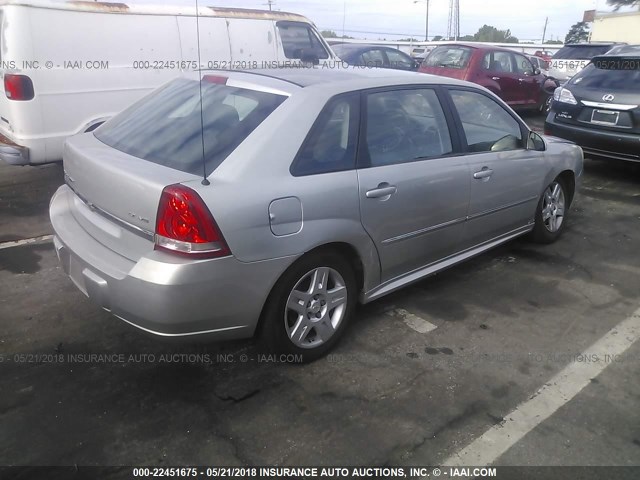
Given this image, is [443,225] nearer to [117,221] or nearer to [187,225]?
[187,225]

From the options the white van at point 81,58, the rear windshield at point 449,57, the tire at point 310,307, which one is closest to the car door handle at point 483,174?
the tire at point 310,307

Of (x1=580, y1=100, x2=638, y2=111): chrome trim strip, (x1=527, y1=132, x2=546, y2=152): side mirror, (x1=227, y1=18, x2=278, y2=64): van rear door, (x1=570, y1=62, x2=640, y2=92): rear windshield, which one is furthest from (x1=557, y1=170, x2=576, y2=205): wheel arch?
(x1=227, y1=18, x2=278, y2=64): van rear door

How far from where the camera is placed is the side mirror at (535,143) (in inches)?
174

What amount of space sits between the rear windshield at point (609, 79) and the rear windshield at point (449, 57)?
3599mm

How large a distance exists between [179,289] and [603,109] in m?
6.28

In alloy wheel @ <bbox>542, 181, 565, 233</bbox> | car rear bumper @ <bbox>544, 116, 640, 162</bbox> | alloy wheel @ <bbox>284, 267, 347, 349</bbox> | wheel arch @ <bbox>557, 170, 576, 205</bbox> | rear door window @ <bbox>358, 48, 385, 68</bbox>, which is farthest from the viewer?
rear door window @ <bbox>358, 48, 385, 68</bbox>

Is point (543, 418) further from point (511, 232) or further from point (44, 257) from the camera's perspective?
point (44, 257)

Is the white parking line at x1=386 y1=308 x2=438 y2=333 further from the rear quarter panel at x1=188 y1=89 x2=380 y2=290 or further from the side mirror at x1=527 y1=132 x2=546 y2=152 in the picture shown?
the side mirror at x1=527 y1=132 x2=546 y2=152

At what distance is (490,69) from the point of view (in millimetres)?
11078

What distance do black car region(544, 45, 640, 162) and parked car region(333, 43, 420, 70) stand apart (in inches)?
188

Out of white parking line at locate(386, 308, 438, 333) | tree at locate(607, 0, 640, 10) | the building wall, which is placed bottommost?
white parking line at locate(386, 308, 438, 333)

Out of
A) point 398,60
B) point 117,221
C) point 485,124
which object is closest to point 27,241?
point 117,221

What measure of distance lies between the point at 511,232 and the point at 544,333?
1.18m

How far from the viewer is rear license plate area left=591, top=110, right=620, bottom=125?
6.67 metres
